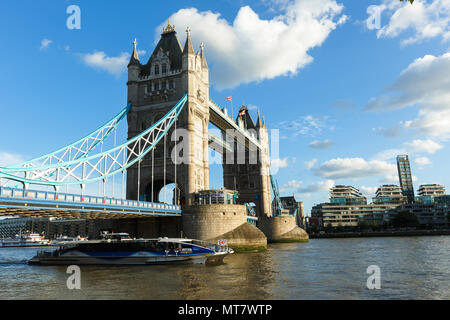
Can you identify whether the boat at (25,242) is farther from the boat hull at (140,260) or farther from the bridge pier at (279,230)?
the boat hull at (140,260)

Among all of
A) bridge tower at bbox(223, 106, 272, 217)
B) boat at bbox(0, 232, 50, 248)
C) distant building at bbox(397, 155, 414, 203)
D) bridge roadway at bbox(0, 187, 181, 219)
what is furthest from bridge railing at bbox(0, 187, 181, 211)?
distant building at bbox(397, 155, 414, 203)

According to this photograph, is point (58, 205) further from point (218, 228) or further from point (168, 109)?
point (168, 109)

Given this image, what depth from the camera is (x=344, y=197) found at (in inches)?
5418

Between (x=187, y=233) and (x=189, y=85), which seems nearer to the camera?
(x=187, y=233)

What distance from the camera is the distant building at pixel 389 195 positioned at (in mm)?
137625

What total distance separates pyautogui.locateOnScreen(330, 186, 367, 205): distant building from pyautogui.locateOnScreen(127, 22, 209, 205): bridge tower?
94.7 metres

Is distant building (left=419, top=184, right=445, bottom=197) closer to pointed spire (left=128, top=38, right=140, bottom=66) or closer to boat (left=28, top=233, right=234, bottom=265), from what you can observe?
pointed spire (left=128, top=38, right=140, bottom=66)

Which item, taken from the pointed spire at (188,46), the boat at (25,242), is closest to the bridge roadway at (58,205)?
the pointed spire at (188,46)

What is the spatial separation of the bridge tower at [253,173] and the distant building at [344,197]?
178 ft

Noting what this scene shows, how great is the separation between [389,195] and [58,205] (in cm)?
14591

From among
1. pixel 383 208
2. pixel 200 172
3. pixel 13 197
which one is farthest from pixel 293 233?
pixel 383 208

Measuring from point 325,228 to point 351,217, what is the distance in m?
14.2

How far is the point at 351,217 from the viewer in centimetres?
13238
